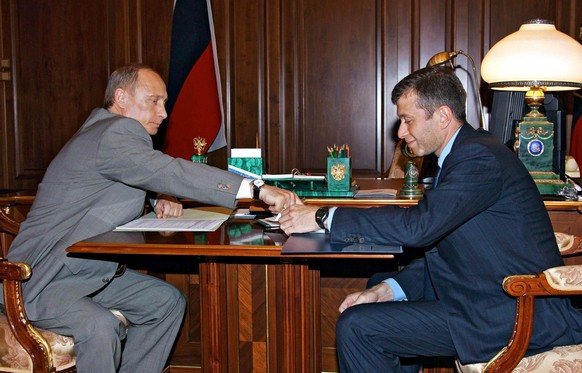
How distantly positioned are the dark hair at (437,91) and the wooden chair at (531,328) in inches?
22.6

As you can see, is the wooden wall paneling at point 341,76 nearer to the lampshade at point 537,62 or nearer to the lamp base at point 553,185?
the lampshade at point 537,62

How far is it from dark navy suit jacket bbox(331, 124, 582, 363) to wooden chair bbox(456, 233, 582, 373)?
3cm

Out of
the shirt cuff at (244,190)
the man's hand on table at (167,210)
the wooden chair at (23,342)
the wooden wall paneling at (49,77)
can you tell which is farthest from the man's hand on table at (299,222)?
the wooden wall paneling at (49,77)

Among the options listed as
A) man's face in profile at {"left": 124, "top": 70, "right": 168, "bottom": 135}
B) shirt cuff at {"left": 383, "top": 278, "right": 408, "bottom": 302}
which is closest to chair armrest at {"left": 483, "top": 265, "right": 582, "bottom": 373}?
shirt cuff at {"left": 383, "top": 278, "right": 408, "bottom": 302}

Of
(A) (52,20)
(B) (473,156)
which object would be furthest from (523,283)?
(A) (52,20)

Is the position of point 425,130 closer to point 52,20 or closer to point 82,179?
point 82,179

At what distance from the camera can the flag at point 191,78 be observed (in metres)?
5.12

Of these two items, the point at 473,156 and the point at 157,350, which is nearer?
the point at 473,156

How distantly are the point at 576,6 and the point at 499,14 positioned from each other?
54 cm

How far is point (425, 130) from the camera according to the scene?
2.16 meters

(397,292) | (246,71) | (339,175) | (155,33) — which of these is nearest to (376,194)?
(339,175)

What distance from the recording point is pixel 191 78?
5109mm

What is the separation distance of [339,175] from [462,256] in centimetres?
98

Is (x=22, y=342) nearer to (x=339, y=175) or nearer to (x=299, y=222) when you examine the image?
(x=299, y=222)
